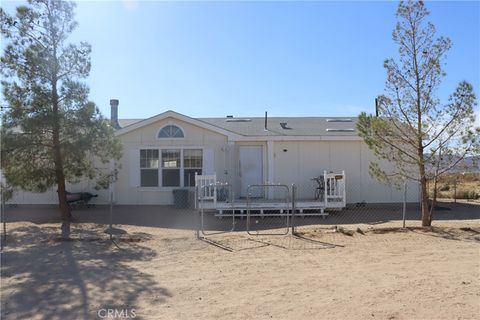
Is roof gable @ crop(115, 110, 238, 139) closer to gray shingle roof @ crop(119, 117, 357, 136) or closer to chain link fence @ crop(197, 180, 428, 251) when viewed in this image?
gray shingle roof @ crop(119, 117, 357, 136)

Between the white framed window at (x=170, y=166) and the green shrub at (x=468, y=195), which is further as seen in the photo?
the green shrub at (x=468, y=195)

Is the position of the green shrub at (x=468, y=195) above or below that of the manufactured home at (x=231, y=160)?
below

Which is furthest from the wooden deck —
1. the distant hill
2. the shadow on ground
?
the distant hill

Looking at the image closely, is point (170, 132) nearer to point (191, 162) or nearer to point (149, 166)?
point (191, 162)

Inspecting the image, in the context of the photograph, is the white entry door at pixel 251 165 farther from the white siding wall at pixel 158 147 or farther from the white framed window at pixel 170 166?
the white framed window at pixel 170 166

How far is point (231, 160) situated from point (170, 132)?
247 cm

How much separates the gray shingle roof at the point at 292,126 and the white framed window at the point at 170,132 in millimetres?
1453

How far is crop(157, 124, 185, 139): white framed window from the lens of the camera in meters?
16.3

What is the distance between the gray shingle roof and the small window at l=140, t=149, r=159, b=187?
2622 millimetres

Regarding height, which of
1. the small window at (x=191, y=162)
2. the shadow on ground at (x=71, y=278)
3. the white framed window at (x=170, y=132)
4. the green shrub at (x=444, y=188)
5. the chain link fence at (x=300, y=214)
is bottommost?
the shadow on ground at (x=71, y=278)

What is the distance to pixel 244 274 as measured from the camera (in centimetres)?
664

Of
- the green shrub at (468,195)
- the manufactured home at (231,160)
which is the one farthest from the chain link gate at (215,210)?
the green shrub at (468,195)

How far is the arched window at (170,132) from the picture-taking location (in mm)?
16312

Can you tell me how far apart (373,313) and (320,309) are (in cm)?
57
